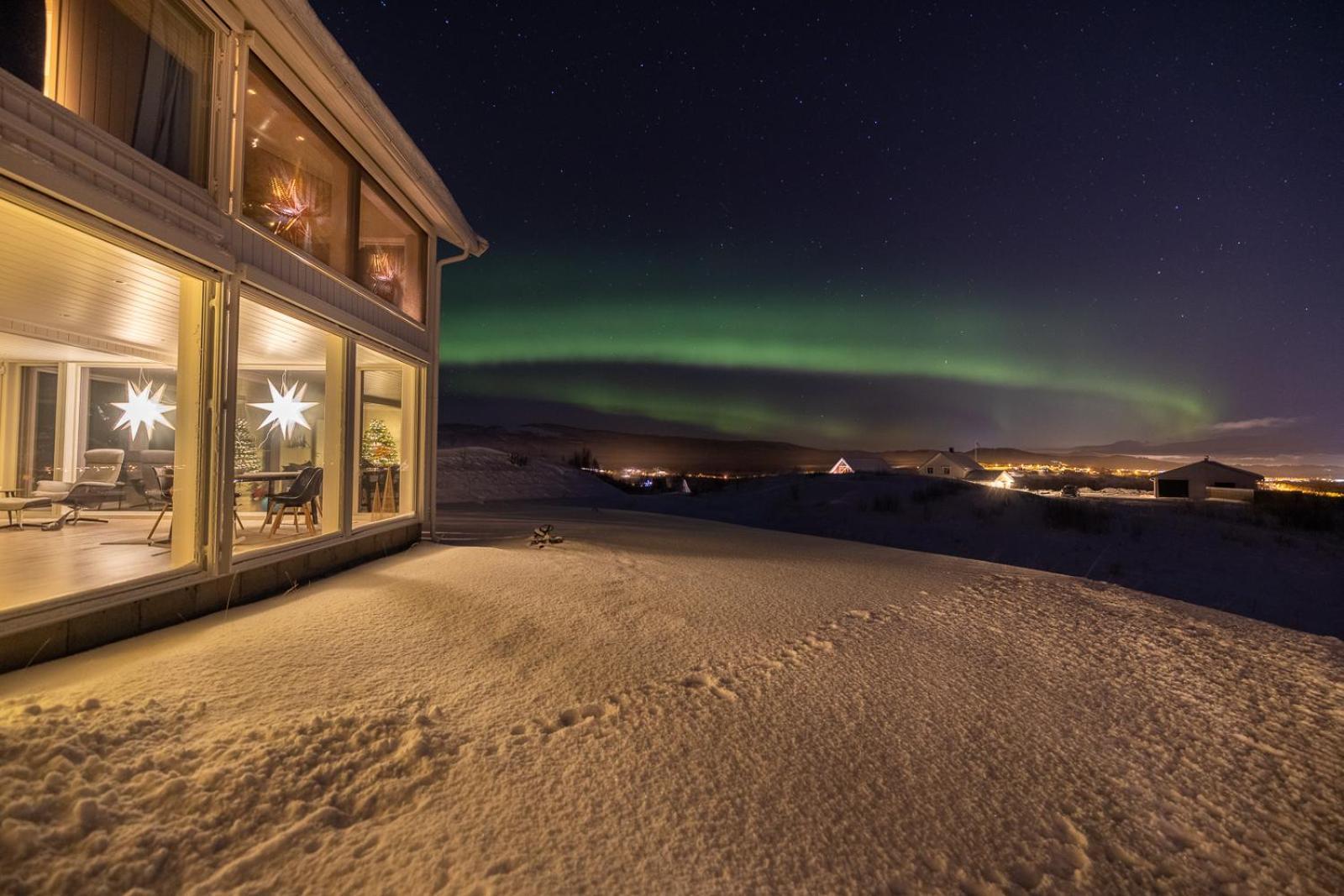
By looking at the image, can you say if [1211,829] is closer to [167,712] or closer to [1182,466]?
[167,712]

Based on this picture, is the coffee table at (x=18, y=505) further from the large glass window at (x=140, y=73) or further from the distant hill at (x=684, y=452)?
the distant hill at (x=684, y=452)

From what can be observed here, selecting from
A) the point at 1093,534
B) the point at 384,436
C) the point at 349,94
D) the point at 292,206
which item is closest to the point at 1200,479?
the point at 1093,534

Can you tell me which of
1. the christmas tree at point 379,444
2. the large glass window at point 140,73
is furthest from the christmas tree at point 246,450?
the large glass window at point 140,73

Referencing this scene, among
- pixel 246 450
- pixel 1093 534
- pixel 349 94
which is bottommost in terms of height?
pixel 1093 534

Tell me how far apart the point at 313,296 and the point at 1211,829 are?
6698mm

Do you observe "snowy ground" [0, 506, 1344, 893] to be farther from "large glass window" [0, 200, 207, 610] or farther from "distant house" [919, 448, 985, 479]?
"distant house" [919, 448, 985, 479]

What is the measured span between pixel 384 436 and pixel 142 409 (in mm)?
4075

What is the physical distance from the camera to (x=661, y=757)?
2740 millimetres

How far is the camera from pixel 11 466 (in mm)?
9688

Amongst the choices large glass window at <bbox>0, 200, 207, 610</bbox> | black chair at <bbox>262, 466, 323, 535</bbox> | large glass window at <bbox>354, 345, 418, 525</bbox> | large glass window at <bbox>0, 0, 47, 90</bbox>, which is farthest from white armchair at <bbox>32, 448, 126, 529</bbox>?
large glass window at <bbox>0, 0, 47, 90</bbox>

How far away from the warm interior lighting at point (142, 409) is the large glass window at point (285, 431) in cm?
108

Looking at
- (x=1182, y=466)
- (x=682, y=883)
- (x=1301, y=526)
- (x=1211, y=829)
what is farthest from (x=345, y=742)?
(x=1182, y=466)

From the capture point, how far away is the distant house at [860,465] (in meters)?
42.8

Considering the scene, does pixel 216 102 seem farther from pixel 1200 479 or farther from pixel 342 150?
pixel 1200 479
